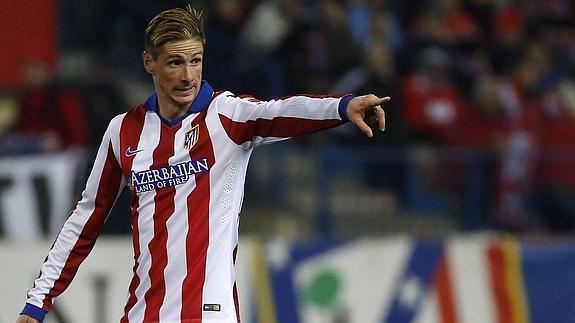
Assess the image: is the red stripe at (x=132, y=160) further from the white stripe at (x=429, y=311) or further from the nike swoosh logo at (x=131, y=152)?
the white stripe at (x=429, y=311)

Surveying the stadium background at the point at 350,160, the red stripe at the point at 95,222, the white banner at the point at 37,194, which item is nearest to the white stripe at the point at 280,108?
the red stripe at the point at 95,222

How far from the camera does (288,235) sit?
1033cm

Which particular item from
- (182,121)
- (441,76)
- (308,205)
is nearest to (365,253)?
(308,205)

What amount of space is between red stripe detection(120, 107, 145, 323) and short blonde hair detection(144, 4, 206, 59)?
34cm

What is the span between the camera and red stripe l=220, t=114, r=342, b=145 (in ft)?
A: 15.5

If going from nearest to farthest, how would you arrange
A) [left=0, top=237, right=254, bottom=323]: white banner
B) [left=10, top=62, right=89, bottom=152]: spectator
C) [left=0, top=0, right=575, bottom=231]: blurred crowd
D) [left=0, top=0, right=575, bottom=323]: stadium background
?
[left=0, top=237, right=254, bottom=323]: white banner → [left=0, top=0, right=575, bottom=323]: stadium background → [left=10, top=62, right=89, bottom=152]: spectator → [left=0, top=0, right=575, bottom=231]: blurred crowd

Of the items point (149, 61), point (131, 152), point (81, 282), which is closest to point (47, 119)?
point (81, 282)

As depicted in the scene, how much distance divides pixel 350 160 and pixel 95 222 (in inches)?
204

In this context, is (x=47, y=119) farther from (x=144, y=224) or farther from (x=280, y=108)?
(x=280, y=108)

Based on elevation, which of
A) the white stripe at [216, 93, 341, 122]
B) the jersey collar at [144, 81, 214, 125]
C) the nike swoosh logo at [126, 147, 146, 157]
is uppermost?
the jersey collar at [144, 81, 214, 125]

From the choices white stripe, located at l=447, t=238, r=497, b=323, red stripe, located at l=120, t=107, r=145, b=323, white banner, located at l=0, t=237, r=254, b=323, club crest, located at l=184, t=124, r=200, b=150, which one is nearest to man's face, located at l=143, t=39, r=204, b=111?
club crest, located at l=184, t=124, r=200, b=150

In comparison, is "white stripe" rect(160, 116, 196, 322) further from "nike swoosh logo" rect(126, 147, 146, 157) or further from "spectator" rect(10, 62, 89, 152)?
"spectator" rect(10, 62, 89, 152)

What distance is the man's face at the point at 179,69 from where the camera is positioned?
4.85m

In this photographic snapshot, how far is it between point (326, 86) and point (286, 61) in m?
0.53
